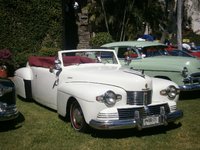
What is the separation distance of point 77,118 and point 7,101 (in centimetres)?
117

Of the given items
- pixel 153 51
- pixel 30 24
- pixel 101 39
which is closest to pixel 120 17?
pixel 101 39

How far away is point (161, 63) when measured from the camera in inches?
371

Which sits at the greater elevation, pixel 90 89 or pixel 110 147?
pixel 90 89

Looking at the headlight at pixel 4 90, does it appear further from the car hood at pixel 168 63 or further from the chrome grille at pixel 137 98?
the car hood at pixel 168 63

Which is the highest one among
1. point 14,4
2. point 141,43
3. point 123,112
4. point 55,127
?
point 14,4

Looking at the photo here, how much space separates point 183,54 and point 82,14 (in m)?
9.51

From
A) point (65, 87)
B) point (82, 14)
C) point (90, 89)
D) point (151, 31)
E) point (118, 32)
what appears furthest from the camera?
point (151, 31)

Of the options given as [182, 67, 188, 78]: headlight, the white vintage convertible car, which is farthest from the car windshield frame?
[182, 67, 188, 78]: headlight

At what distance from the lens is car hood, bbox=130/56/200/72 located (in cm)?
913

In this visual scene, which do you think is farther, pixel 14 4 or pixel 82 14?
pixel 82 14

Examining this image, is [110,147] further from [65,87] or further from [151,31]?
[151,31]

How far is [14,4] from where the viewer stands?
14016 mm

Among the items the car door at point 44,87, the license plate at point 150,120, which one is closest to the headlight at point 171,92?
the license plate at point 150,120

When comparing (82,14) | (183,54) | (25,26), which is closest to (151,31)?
(82,14)
